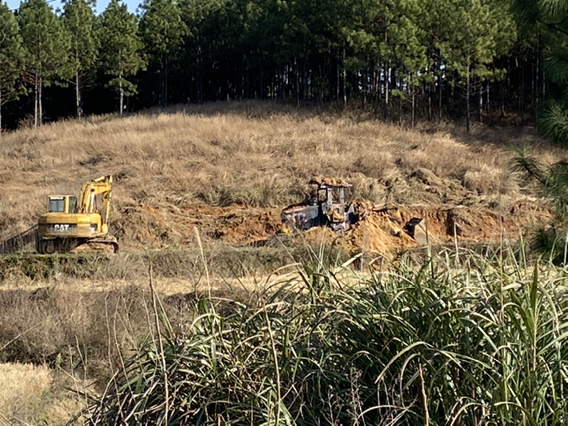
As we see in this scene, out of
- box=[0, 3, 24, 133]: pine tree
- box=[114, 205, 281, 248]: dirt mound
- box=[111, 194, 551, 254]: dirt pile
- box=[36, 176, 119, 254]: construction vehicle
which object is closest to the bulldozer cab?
box=[36, 176, 119, 254]: construction vehicle

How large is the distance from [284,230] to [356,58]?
23.4 metres

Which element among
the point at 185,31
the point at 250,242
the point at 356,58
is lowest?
the point at 250,242

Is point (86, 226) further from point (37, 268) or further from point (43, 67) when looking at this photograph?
point (43, 67)

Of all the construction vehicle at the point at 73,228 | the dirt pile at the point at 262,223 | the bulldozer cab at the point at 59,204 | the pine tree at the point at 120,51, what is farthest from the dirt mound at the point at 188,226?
the pine tree at the point at 120,51

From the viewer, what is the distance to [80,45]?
53.1m

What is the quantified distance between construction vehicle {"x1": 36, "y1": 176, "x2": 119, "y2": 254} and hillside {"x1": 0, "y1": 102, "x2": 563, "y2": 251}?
77.7 inches

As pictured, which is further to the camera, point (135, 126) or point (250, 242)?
point (135, 126)

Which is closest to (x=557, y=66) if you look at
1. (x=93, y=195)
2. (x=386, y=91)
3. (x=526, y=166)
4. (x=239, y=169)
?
(x=526, y=166)

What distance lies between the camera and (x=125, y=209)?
23.5 metres

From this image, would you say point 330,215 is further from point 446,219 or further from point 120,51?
point 120,51

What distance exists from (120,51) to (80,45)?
2948mm

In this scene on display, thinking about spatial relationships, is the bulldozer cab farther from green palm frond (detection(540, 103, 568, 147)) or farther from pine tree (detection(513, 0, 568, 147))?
green palm frond (detection(540, 103, 568, 147))

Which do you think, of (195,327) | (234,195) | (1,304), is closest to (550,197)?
(195,327)

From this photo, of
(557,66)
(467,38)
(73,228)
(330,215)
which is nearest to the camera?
(557,66)
